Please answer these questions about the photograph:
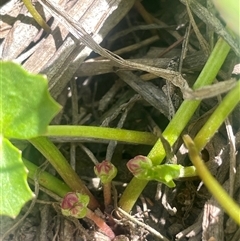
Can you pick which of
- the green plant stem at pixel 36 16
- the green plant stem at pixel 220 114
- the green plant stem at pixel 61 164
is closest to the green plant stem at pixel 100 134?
the green plant stem at pixel 61 164

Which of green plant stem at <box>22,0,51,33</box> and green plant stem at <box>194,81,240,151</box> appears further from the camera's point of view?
green plant stem at <box>22,0,51,33</box>

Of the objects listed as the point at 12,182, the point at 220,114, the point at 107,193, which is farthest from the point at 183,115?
the point at 12,182

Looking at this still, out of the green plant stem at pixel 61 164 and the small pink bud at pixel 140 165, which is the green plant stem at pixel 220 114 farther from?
the green plant stem at pixel 61 164

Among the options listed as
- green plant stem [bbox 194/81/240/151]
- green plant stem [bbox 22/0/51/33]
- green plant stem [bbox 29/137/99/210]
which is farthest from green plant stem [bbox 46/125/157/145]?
green plant stem [bbox 22/0/51/33]

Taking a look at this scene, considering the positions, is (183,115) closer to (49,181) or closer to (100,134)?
(100,134)

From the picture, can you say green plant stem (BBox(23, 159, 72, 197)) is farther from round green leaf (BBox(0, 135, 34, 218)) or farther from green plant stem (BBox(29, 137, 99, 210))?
round green leaf (BBox(0, 135, 34, 218))

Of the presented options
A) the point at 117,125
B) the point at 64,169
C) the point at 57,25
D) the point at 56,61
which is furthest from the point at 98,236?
the point at 57,25
